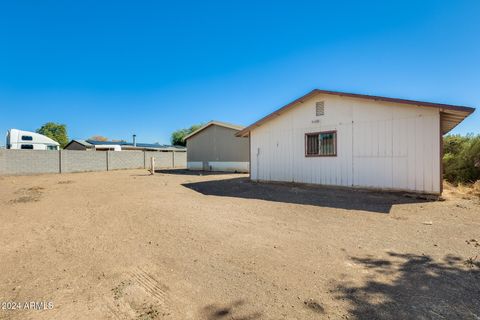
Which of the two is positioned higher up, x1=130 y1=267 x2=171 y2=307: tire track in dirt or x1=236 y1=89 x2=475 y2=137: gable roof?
x1=236 y1=89 x2=475 y2=137: gable roof

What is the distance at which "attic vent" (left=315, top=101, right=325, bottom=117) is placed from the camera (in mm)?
10648

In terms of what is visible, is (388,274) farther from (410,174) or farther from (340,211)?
(410,174)

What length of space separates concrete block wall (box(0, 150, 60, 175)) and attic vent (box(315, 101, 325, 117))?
20.8 m

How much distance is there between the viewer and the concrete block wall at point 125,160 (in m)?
24.8

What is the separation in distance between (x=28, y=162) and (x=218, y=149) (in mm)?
14634

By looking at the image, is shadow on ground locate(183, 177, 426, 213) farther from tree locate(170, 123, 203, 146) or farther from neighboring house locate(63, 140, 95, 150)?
tree locate(170, 123, 203, 146)

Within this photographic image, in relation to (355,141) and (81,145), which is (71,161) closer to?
(81,145)

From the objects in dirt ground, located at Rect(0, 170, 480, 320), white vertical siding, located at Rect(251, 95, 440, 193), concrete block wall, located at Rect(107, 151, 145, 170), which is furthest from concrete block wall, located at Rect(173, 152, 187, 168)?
dirt ground, located at Rect(0, 170, 480, 320)

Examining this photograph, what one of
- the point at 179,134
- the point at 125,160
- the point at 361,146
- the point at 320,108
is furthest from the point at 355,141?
the point at 179,134

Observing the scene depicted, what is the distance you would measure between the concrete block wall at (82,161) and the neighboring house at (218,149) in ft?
27.3

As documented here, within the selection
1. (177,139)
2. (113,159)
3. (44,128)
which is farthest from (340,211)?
(44,128)

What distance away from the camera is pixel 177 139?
54.0 metres

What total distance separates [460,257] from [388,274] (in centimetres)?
147

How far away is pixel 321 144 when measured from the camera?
10703 mm
